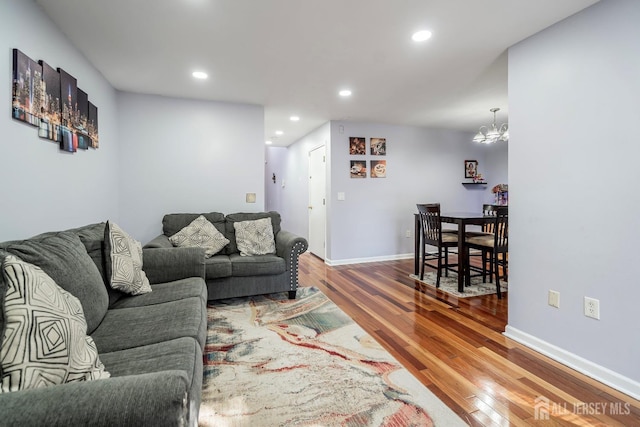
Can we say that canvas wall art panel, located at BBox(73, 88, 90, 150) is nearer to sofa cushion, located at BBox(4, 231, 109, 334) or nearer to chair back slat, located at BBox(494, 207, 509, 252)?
sofa cushion, located at BBox(4, 231, 109, 334)

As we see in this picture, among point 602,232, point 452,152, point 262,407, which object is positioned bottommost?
point 262,407

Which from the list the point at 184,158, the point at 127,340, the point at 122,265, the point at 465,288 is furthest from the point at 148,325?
the point at 465,288

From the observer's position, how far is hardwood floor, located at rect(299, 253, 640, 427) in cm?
152

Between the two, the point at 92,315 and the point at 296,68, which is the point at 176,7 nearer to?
the point at 296,68

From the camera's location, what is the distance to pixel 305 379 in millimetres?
1782

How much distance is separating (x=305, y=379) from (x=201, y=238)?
1.96 metres

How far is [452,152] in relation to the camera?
5.54m

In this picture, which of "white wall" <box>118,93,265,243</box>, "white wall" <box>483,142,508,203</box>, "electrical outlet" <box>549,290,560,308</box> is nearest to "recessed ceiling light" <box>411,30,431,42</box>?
"electrical outlet" <box>549,290,560,308</box>

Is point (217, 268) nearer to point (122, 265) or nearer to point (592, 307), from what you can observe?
point (122, 265)

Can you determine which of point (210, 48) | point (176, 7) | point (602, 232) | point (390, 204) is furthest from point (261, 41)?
point (390, 204)

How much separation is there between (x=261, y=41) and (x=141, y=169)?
2.20 meters

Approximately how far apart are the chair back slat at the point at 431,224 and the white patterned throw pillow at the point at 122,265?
3026mm

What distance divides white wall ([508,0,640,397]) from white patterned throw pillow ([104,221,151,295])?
9.03 feet

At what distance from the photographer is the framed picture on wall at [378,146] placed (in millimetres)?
4977
